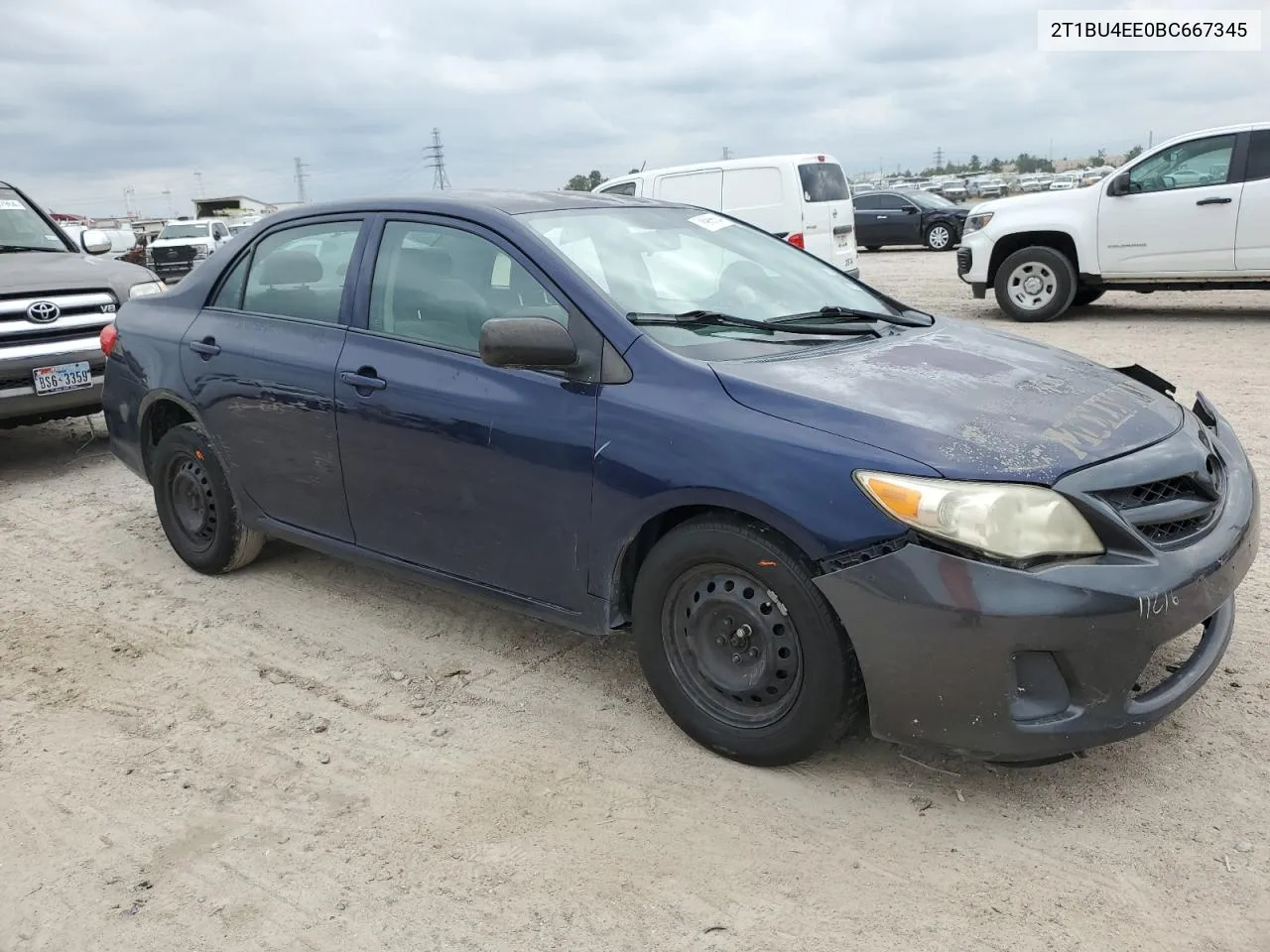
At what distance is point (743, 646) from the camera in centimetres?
296

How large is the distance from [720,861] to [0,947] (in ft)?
5.78

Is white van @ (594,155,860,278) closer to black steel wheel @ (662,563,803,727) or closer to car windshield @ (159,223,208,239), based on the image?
black steel wheel @ (662,563,803,727)

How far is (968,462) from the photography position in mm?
2613

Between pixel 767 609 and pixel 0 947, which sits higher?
pixel 767 609

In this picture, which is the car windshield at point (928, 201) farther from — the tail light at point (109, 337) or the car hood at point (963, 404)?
the car hood at point (963, 404)

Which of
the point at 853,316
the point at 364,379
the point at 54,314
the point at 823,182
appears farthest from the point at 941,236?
the point at 364,379

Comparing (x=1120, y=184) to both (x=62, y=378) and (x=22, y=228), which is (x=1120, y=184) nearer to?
(x=62, y=378)

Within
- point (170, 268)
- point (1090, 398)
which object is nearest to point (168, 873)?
point (1090, 398)

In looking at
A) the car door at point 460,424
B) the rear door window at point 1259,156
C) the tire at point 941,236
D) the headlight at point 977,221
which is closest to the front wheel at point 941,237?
the tire at point 941,236

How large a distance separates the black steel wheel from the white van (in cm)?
991

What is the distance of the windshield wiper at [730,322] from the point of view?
3.30 meters

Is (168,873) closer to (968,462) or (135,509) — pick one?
(968,462)

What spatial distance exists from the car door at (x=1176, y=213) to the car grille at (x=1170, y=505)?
852 centimetres

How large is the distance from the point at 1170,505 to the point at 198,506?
3975 mm
